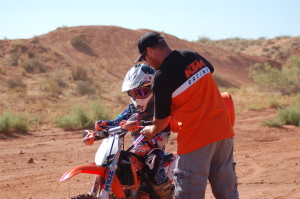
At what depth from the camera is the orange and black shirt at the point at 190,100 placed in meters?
4.08

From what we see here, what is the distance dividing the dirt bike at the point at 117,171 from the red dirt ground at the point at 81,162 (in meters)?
2.15

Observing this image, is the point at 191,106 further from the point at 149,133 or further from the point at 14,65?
the point at 14,65

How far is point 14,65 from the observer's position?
28.4 m

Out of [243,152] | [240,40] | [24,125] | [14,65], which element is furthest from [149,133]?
[240,40]

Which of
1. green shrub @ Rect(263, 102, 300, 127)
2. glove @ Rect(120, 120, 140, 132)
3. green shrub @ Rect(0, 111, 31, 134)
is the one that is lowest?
green shrub @ Rect(263, 102, 300, 127)

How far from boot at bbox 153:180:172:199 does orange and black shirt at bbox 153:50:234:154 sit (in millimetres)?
763

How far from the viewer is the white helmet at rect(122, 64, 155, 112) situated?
4.85 metres

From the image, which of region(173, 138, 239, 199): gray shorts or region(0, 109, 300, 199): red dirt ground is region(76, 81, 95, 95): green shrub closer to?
region(0, 109, 300, 199): red dirt ground

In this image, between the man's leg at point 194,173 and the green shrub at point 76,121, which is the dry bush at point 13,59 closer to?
the green shrub at point 76,121

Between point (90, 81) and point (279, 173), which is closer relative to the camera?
point (279, 173)

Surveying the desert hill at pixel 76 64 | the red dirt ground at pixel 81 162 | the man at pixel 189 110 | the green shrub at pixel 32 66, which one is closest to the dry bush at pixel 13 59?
the desert hill at pixel 76 64

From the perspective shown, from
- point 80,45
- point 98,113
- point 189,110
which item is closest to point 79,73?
point 80,45

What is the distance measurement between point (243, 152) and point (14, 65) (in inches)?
840

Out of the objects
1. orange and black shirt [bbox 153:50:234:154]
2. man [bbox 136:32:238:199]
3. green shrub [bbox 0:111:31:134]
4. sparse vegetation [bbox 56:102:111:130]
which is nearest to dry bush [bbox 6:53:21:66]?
sparse vegetation [bbox 56:102:111:130]
